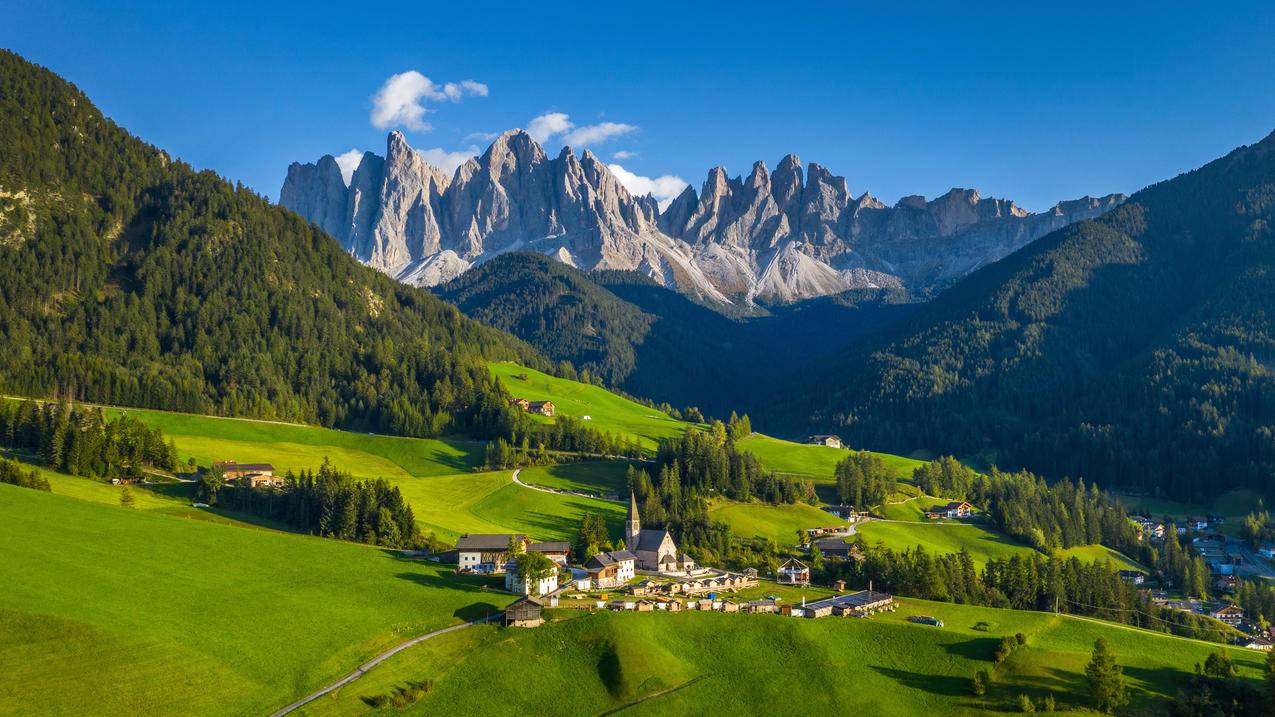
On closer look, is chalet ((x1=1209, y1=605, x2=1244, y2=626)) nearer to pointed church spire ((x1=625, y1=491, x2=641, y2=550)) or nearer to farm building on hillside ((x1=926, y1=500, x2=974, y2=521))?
farm building on hillside ((x1=926, y1=500, x2=974, y2=521))

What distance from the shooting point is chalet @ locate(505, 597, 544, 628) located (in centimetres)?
7650

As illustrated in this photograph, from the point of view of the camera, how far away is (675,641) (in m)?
76.1

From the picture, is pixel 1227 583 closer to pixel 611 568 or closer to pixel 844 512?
pixel 844 512

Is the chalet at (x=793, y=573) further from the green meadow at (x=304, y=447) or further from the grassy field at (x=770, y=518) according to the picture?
the green meadow at (x=304, y=447)

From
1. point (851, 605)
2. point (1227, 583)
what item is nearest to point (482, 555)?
point (851, 605)

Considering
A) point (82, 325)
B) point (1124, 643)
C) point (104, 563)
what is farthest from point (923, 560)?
point (82, 325)

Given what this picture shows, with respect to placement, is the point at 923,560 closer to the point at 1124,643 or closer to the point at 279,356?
the point at 1124,643

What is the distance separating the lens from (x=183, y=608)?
73.8m

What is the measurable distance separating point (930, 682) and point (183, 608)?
56686 mm

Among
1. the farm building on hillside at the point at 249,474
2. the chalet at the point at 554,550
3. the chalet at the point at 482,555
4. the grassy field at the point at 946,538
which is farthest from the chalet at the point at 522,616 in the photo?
the grassy field at the point at 946,538

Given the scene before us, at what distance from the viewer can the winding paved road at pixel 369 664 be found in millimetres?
62406

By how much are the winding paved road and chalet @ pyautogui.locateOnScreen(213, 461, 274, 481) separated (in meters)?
59.4

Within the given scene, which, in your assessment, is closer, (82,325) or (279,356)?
(82,325)

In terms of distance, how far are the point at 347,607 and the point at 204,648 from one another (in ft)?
42.6
